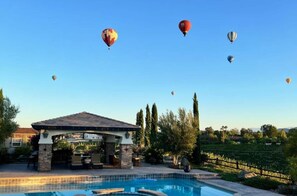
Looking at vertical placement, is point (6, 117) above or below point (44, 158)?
above

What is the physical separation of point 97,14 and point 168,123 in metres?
10.00

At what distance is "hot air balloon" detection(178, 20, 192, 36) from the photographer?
2073 cm

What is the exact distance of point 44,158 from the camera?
19.5m

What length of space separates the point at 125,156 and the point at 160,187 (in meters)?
5.69

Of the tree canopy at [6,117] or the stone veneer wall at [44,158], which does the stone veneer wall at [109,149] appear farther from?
the tree canopy at [6,117]

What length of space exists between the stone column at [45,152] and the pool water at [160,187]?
426cm

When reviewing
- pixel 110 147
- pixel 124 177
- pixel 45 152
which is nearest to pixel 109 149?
pixel 110 147

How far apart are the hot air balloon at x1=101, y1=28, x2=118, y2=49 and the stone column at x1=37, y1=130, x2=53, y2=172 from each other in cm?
712

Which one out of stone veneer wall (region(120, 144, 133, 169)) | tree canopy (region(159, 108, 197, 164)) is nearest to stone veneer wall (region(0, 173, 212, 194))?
stone veneer wall (region(120, 144, 133, 169))

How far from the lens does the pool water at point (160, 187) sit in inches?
579

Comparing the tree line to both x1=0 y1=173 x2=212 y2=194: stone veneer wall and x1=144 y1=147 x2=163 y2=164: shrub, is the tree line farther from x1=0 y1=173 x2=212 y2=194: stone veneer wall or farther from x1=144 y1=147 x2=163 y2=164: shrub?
x1=0 y1=173 x2=212 y2=194: stone veneer wall

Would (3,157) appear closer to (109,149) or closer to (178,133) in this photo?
(109,149)

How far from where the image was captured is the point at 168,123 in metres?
24.3

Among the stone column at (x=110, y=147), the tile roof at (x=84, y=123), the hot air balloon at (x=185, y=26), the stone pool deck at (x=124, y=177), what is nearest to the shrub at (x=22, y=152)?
the stone column at (x=110, y=147)
